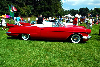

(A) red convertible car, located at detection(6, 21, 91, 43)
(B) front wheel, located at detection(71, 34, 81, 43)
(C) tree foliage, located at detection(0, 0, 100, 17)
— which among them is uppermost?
(C) tree foliage, located at detection(0, 0, 100, 17)

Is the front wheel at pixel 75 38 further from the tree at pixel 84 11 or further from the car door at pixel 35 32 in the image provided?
the tree at pixel 84 11

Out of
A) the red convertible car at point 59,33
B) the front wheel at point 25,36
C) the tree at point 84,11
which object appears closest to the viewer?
the red convertible car at point 59,33

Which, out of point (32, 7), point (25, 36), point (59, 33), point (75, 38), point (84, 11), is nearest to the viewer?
point (59, 33)

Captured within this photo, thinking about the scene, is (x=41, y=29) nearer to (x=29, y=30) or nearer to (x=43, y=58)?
(x=29, y=30)

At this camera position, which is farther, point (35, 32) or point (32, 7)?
point (32, 7)

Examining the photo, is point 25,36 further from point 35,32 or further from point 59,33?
point 59,33

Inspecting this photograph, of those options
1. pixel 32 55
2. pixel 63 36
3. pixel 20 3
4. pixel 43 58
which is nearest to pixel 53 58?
pixel 43 58

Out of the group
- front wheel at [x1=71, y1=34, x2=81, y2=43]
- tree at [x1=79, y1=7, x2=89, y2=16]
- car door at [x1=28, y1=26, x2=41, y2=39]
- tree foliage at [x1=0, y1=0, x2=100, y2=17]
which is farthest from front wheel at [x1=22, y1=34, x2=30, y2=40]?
tree at [x1=79, y1=7, x2=89, y2=16]

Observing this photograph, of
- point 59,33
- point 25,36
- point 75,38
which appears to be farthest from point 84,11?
point 25,36

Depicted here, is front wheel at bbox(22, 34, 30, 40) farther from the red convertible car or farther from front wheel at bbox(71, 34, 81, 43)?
front wheel at bbox(71, 34, 81, 43)

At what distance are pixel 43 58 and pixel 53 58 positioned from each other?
36 centimetres

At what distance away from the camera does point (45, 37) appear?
18.5ft

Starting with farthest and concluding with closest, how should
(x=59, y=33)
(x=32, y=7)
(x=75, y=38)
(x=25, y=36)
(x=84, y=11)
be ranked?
(x=84, y=11) → (x=32, y=7) → (x=25, y=36) → (x=75, y=38) → (x=59, y=33)

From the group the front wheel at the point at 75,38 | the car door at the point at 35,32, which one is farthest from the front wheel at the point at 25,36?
the front wheel at the point at 75,38
